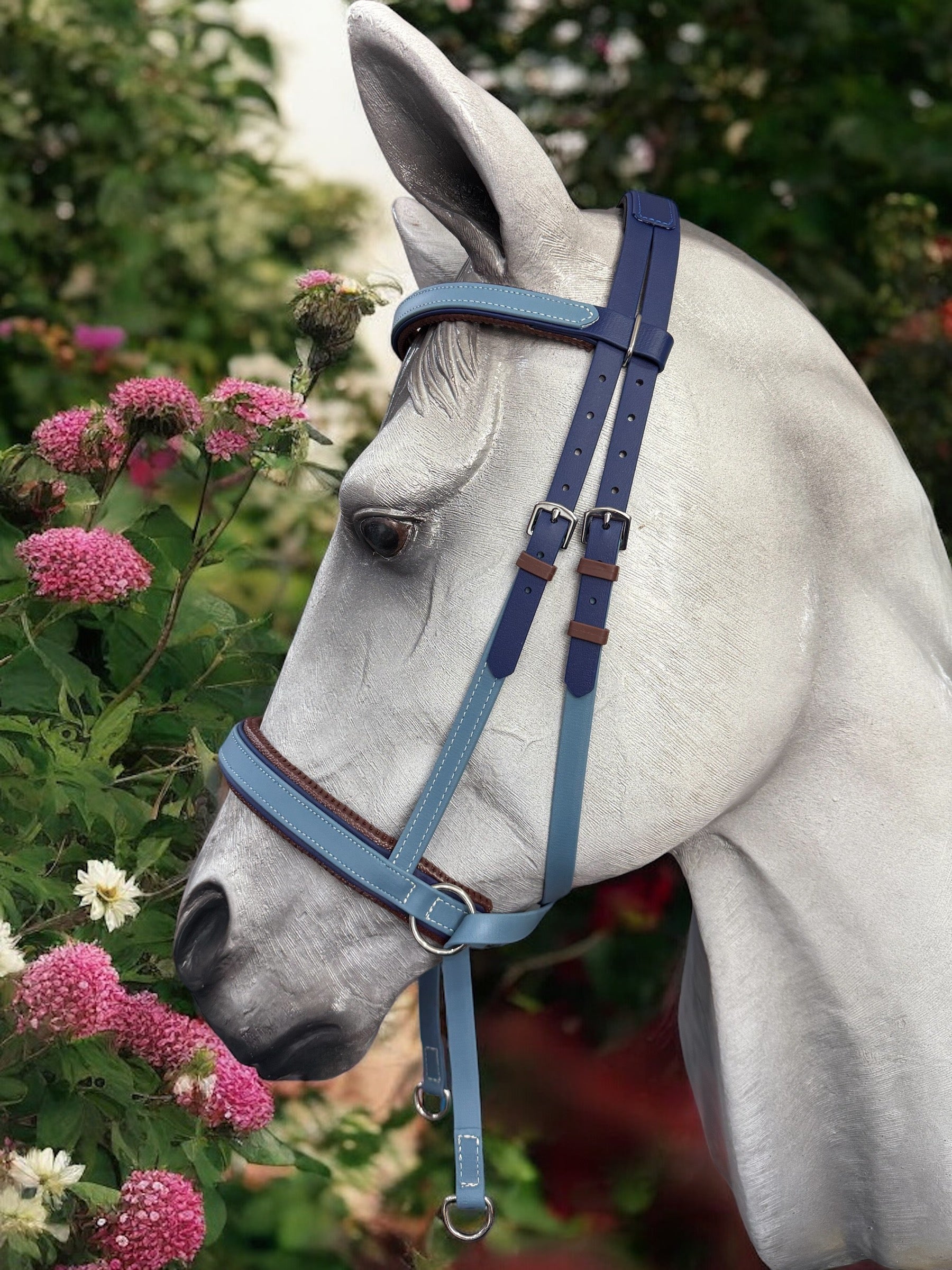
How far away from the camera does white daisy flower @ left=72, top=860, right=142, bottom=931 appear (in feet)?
4.01

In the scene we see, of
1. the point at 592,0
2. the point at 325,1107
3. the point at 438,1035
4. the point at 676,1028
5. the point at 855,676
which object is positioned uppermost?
the point at 592,0

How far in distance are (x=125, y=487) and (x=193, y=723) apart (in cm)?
36

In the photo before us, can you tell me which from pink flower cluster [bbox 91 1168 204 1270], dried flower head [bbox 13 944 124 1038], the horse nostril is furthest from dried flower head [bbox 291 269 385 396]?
pink flower cluster [bbox 91 1168 204 1270]

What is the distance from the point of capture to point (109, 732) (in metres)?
1.43

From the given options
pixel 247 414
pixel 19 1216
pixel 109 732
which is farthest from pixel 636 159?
pixel 19 1216

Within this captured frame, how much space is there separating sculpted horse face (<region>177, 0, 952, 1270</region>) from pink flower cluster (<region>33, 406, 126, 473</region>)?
0.40m

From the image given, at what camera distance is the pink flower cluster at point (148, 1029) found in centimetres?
115

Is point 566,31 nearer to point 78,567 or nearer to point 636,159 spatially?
point 636,159

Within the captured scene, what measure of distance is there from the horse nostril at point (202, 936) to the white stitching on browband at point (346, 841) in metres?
0.09

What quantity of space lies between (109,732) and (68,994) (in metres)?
0.35

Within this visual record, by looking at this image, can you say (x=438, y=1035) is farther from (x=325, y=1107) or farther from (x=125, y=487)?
(x=325, y=1107)

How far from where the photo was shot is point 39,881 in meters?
1.29

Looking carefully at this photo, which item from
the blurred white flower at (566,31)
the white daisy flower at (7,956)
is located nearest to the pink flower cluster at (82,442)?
the white daisy flower at (7,956)

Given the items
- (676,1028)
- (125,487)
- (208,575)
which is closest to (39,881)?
(125,487)
